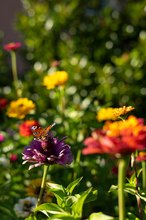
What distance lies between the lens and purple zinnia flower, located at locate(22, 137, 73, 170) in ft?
3.98

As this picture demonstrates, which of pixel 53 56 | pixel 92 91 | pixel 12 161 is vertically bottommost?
pixel 12 161

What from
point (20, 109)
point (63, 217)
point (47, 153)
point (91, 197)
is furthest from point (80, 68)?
point (63, 217)

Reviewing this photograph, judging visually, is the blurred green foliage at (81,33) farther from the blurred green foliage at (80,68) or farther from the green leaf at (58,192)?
the green leaf at (58,192)

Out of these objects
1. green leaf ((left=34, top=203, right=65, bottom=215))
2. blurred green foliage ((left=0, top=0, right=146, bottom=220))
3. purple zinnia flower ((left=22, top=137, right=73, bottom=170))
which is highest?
blurred green foliage ((left=0, top=0, right=146, bottom=220))

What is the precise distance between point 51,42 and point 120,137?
13.6ft

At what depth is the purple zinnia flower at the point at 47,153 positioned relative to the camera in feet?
3.98

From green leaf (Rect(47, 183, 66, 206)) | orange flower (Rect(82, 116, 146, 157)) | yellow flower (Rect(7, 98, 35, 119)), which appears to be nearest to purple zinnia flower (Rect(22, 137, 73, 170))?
green leaf (Rect(47, 183, 66, 206))

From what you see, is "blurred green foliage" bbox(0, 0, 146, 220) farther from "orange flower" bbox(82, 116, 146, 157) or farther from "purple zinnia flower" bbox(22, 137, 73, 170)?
"orange flower" bbox(82, 116, 146, 157)

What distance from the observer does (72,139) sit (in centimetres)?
235

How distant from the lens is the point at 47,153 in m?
1.22

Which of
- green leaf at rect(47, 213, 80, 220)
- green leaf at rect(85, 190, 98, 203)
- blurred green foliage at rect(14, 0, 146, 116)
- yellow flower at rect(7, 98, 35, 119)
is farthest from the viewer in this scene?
blurred green foliage at rect(14, 0, 146, 116)

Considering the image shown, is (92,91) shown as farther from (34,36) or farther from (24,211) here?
(24,211)

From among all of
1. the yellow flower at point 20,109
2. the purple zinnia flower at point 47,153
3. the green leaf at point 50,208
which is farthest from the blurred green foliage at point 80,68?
the green leaf at point 50,208

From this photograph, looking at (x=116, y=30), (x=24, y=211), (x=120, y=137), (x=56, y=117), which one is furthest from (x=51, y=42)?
(x=120, y=137)
